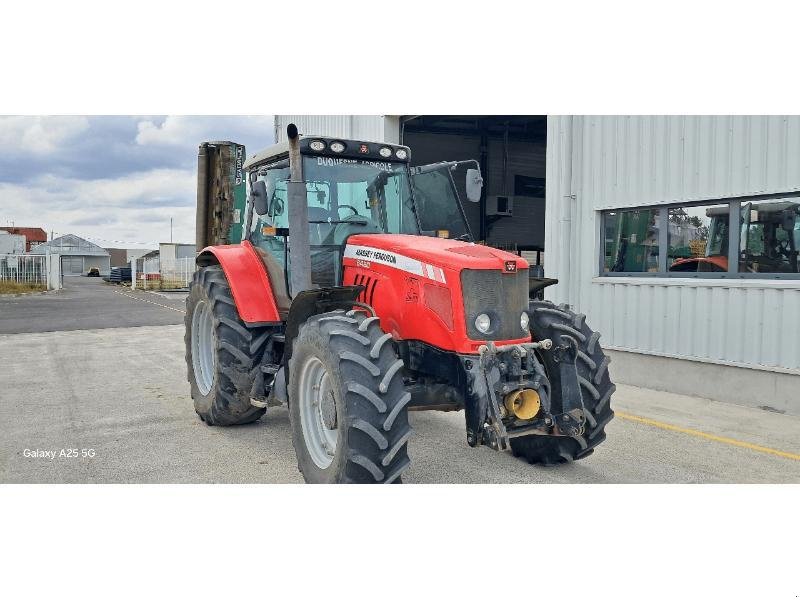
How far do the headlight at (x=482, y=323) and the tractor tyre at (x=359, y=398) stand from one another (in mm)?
596

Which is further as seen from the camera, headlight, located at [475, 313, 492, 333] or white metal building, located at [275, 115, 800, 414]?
white metal building, located at [275, 115, 800, 414]

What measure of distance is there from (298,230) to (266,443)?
205 cm

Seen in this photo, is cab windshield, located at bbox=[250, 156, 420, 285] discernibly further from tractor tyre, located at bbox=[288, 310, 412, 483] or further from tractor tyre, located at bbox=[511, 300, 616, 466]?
tractor tyre, located at bbox=[511, 300, 616, 466]

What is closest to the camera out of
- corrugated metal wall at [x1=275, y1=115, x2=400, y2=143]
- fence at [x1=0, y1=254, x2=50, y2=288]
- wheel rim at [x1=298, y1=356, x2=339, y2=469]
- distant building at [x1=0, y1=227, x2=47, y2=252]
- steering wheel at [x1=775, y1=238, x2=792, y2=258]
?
wheel rim at [x1=298, y1=356, x2=339, y2=469]

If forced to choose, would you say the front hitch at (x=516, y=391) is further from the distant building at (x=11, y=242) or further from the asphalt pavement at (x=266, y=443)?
the distant building at (x=11, y=242)

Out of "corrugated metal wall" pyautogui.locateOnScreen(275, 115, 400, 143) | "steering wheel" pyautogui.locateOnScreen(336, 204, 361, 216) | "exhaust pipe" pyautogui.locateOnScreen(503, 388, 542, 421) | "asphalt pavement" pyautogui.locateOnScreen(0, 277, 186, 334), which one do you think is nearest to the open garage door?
"corrugated metal wall" pyautogui.locateOnScreen(275, 115, 400, 143)

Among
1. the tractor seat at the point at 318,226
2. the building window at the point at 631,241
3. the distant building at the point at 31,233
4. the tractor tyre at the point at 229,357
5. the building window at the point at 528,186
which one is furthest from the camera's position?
the building window at the point at 528,186

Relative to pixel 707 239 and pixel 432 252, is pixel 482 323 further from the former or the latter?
pixel 707 239

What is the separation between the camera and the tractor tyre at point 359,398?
385 centimetres

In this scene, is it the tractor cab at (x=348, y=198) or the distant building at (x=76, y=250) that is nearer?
the tractor cab at (x=348, y=198)

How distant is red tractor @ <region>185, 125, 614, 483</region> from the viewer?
402 centimetres

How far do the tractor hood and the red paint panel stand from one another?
985 mm

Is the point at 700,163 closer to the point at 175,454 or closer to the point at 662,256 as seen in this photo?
the point at 662,256
